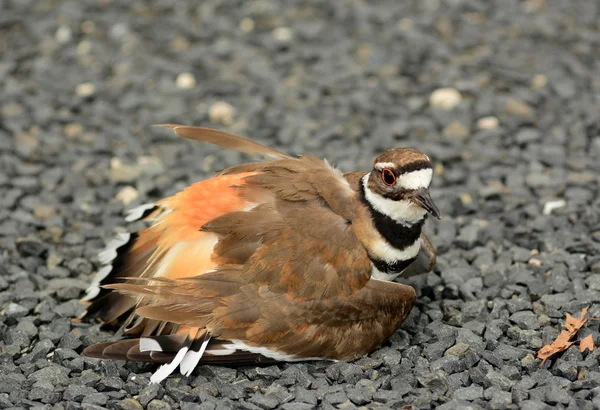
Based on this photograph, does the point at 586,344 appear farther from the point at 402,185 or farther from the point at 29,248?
the point at 29,248

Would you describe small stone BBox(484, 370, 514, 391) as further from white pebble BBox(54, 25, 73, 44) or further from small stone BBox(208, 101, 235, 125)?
white pebble BBox(54, 25, 73, 44)

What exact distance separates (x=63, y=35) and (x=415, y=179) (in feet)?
16.3

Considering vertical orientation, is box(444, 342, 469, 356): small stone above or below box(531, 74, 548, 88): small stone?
above

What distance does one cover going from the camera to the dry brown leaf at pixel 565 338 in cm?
469

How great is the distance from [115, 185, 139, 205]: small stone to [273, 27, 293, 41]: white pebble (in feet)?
8.17

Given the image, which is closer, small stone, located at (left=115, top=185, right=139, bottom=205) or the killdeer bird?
the killdeer bird

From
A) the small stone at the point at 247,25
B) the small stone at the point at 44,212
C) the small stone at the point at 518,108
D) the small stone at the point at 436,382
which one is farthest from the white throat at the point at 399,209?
the small stone at the point at 247,25

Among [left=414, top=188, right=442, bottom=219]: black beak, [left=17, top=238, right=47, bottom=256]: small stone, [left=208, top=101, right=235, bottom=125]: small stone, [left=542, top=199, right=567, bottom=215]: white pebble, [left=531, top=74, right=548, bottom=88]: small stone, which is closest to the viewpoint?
[left=414, top=188, right=442, bottom=219]: black beak

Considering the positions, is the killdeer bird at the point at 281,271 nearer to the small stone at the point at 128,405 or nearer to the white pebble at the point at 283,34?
the small stone at the point at 128,405

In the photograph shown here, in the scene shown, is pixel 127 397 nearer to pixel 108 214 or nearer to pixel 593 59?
pixel 108 214

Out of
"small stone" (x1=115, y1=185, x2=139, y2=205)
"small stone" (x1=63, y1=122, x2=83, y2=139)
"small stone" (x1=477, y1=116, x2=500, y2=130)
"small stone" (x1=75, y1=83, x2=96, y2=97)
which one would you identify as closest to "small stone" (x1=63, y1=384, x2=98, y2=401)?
"small stone" (x1=115, y1=185, x2=139, y2=205)

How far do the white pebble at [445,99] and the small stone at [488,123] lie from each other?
32 centimetres

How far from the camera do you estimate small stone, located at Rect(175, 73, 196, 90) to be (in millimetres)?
7850

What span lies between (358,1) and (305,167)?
4.08 m
